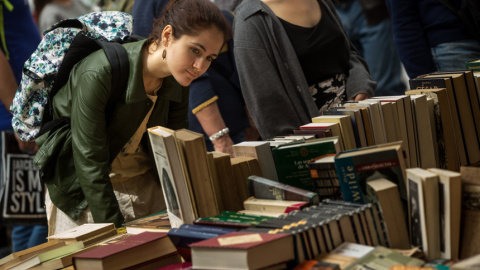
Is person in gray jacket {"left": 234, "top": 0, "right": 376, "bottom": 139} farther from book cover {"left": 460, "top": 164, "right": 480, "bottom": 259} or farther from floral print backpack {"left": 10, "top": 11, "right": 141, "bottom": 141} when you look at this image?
book cover {"left": 460, "top": 164, "right": 480, "bottom": 259}

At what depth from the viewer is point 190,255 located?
2.18 meters

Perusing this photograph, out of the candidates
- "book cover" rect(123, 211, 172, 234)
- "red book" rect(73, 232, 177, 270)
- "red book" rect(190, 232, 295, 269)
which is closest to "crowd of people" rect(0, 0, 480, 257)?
"book cover" rect(123, 211, 172, 234)

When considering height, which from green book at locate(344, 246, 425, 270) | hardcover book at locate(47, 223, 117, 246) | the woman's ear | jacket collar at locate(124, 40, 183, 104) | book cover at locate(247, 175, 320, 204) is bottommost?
green book at locate(344, 246, 425, 270)

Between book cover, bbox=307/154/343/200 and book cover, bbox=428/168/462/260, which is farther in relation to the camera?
book cover, bbox=307/154/343/200

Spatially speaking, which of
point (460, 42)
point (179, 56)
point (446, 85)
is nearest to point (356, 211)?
point (446, 85)

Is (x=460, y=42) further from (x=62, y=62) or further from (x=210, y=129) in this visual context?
(x=62, y=62)

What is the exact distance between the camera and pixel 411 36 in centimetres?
447

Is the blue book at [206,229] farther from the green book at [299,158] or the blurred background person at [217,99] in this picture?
the blurred background person at [217,99]

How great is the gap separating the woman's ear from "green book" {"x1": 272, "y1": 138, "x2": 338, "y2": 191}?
922 mm

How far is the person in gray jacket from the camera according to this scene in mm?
3584

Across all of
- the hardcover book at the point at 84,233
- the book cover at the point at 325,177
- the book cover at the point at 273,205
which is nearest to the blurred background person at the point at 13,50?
the hardcover book at the point at 84,233

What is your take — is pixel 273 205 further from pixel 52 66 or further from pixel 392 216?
pixel 52 66

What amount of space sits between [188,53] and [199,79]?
997 mm

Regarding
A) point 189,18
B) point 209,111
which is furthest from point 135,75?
point 209,111
